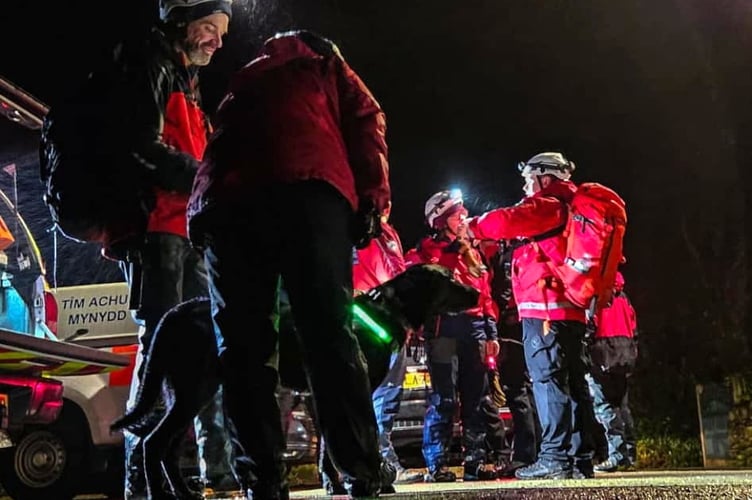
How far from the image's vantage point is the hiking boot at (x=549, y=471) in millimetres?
4207

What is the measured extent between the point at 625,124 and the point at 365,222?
30.8 ft

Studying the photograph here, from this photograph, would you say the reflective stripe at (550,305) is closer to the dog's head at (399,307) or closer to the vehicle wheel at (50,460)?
the dog's head at (399,307)

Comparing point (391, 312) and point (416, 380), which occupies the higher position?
point (391, 312)

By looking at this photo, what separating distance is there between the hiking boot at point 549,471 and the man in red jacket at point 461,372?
86cm

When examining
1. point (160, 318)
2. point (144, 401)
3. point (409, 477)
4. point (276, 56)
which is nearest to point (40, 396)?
point (409, 477)

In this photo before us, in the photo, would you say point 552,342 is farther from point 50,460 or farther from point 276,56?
point 50,460

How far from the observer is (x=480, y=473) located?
539cm

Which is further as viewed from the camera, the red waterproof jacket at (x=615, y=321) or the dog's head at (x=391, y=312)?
the red waterproof jacket at (x=615, y=321)

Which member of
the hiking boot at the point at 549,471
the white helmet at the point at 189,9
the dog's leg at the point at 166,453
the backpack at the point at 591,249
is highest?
the white helmet at the point at 189,9

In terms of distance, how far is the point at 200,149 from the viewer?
11.3ft

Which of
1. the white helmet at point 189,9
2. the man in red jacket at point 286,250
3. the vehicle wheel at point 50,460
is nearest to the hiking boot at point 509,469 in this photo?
the vehicle wheel at point 50,460

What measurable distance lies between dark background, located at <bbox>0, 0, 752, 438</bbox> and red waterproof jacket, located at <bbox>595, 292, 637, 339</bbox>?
12.6ft

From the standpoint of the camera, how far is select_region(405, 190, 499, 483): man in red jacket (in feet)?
17.4

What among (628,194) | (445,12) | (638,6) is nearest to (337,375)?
(445,12)
